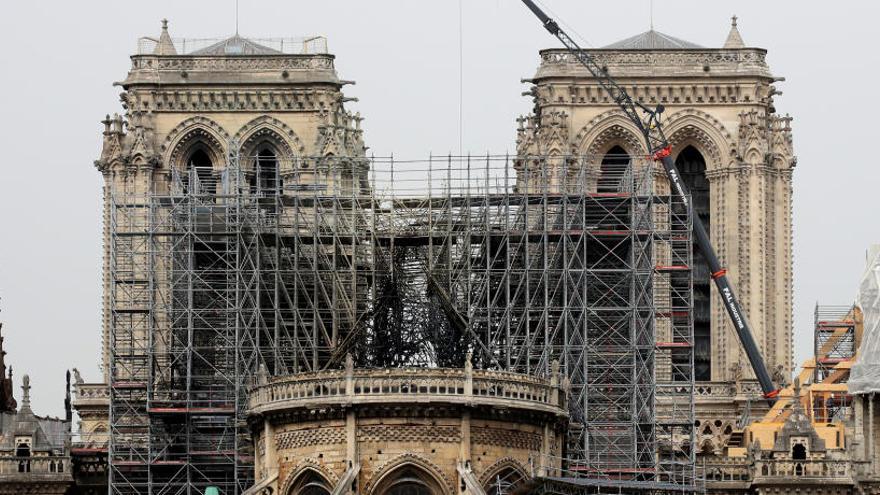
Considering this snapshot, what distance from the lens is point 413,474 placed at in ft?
400

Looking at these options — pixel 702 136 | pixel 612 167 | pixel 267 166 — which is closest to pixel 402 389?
pixel 612 167

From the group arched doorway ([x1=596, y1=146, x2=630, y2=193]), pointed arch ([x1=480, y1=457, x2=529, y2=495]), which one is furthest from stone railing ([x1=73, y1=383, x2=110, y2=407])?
pointed arch ([x1=480, y1=457, x2=529, y2=495])

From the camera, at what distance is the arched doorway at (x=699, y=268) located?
155000 millimetres

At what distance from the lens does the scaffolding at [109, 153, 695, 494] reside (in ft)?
457

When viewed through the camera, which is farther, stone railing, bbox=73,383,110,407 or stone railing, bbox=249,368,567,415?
stone railing, bbox=73,383,110,407

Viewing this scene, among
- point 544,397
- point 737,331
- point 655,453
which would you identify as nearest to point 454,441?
point 544,397

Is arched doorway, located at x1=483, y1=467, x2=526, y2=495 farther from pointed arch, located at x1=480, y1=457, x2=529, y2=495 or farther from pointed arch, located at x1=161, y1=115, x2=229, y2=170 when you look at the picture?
pointed arch, located at x1=161, y1=115, x2=229, y2=170

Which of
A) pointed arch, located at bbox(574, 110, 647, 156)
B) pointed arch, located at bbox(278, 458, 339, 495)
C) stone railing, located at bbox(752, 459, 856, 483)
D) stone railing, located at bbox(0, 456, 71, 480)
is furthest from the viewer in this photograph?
pointed arch, located at bbox(574, 110, 647, 156)

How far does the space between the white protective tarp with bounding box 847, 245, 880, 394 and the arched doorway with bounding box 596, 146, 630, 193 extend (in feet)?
32.7

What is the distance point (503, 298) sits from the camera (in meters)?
143

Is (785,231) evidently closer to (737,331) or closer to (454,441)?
(737,331)

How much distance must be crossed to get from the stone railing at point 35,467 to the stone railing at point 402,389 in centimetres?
1687

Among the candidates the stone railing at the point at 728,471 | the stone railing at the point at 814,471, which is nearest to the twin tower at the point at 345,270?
the stone railing at the point at 728,471

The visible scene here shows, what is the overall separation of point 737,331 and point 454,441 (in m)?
30.0
